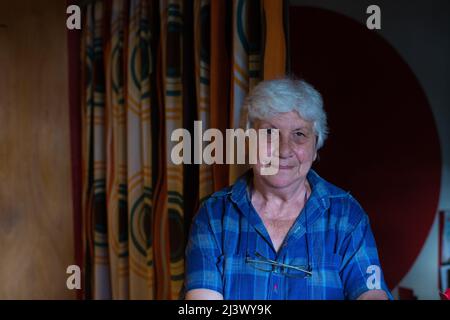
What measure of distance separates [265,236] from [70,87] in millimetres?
1124

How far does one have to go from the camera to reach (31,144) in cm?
164

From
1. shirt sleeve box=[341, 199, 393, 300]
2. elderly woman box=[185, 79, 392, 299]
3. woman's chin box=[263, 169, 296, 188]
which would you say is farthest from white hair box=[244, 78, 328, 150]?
shirt sleeve box=[341, 199, 393, 300]

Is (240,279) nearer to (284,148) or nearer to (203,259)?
(203,259)

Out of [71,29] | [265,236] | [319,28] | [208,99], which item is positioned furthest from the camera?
[319,28]

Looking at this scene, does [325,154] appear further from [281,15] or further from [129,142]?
[281,15]

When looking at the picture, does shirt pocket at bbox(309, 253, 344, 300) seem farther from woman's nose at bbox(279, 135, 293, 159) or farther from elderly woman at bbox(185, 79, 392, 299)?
woman's nose at bbox(279, 135, 293, 159)

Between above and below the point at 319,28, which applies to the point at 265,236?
below

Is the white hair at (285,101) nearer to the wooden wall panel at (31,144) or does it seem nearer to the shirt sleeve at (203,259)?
the shirt sleeve at (203,259)

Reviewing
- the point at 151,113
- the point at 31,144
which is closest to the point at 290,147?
the point at 151,113

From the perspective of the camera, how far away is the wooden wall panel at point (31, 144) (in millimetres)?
1576

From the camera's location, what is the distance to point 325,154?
7.06ft

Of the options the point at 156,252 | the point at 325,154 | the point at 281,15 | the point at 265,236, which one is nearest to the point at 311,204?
the point at 265,236

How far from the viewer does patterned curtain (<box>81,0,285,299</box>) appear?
1.33 meters

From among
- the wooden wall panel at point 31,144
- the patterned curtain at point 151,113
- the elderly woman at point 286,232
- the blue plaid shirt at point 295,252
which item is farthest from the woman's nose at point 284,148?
the wooden wall panel at point 31,144
